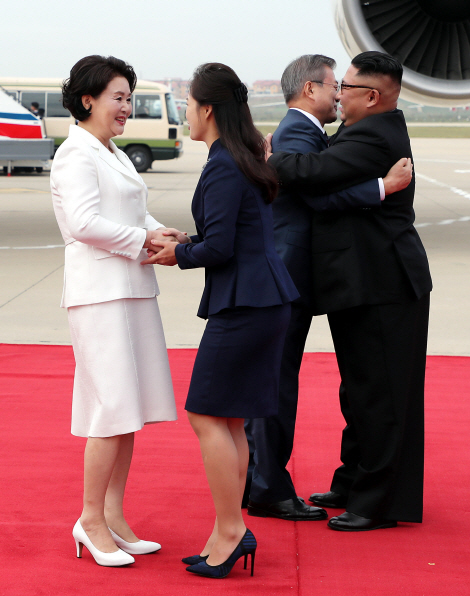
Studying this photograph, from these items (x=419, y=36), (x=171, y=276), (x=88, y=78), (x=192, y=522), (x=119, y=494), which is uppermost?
(x=419, y=36)

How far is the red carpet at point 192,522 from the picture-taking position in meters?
2.47

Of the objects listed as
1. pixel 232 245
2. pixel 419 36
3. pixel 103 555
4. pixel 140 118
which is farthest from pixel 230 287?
pixel 140 118

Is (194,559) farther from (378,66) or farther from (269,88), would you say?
(269,88)

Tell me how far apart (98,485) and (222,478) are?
41cm

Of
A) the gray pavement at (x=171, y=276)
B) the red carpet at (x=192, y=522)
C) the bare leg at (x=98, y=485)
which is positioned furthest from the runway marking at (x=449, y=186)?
the bare leg at (x=98, y=485)

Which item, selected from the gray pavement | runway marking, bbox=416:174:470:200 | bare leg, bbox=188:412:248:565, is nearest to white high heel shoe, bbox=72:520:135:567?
A: bare leg, bbox=188:412:248:565

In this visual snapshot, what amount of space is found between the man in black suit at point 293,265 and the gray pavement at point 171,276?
2.59 meters

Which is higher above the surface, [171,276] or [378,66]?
[378,66]

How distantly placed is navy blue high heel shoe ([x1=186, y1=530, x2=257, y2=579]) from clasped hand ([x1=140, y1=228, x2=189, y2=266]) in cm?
→ 91

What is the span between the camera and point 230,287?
2439 mm

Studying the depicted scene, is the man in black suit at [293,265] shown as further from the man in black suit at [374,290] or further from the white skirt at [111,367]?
the white skirt at [111,367]

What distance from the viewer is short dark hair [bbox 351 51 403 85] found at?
2.86 meters

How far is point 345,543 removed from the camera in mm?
2826

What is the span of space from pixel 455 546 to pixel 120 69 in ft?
6.46
